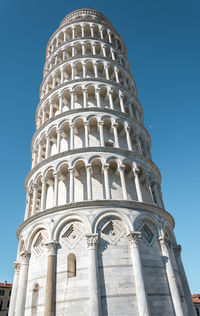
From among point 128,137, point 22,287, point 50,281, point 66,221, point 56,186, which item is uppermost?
point 128,137

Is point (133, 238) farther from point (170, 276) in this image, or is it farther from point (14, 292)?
point (14, 292)

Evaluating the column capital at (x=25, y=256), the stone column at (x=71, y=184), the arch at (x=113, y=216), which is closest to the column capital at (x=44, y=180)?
the stone column at (x=71, y=184)

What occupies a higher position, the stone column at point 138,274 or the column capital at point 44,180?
the column capital at point 44,180

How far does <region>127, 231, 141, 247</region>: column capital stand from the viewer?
43.7ft

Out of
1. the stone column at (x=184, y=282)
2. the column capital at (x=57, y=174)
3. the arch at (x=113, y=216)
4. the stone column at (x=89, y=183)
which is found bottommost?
the stone column at (x=184, y=282)

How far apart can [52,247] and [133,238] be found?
453 cm

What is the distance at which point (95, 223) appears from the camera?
13688 mm

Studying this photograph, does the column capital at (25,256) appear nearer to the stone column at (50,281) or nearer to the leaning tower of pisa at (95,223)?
the leaning tower of pisa at (95,223)

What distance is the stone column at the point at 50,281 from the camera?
1191cm

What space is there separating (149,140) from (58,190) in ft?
33.7

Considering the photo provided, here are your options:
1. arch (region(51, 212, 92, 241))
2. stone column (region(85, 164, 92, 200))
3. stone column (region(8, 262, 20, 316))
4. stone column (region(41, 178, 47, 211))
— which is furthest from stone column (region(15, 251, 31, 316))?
stone column (region(85, 164, 92, 200))

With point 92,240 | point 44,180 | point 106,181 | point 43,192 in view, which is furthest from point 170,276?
point 44,180

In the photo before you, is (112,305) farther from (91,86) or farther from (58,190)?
(91,86)

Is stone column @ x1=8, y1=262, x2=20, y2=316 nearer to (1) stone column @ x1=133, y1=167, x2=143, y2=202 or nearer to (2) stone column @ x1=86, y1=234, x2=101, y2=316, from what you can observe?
(2) stone column @ x1=86, y1=234, x2=101, y2=316
